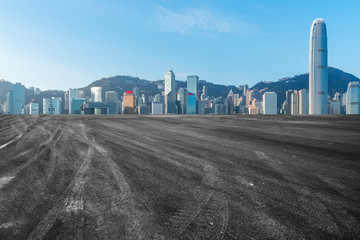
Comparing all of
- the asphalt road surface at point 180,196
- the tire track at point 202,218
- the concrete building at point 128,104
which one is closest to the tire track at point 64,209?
the asphalt road surface at point 180,196

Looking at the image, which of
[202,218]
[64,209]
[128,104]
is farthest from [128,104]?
[202,218]

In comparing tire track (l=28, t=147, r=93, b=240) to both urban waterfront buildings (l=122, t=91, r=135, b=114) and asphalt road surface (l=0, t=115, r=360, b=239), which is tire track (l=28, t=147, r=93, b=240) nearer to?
asphalt road surface (l=0, t=115, r=360, b=239)

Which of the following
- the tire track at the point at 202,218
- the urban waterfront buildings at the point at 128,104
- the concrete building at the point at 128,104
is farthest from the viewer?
the urban waterfront buildings at the point at 128,104

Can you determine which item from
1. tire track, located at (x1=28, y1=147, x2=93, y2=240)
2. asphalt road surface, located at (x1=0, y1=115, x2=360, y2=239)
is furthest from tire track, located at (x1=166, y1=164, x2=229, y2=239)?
tire track, located at (x1=28, y1=147, x2=93, y2=240)

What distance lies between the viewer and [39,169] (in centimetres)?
474

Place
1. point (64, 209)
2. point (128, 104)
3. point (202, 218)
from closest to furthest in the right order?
point (202, 218)
point (64, 209)
point (128, 104)

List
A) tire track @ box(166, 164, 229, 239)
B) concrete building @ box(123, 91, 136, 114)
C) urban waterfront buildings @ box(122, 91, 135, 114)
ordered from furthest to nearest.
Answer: urban waterfront buildings @ box(122, 91, 135, 114) → concrete building @ box(123, 91, 136, 114) → tire track @ box(166, 164, 229, 239)

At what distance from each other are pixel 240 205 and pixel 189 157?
2.76 meters

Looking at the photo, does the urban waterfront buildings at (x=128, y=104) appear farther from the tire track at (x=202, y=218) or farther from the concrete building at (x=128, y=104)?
the tire track at (x=202, y=218)

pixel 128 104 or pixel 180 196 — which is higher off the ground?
pixel 128 104

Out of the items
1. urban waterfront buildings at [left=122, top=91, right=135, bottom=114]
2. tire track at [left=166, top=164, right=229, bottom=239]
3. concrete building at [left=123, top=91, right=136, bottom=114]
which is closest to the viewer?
tire track at [left=166, top=164, right=229, bottom=239]

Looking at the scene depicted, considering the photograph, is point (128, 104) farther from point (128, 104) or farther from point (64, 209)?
point (64, 209)

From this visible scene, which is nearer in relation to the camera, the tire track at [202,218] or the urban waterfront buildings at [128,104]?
the tire track at [202,218]

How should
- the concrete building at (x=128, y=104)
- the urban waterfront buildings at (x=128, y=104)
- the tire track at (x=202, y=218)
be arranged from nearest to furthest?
the tire track at (x=202, y=218) < the concrete building at (x=128, y=104) < the urban waterfront buildings at (x=128, y=104)
